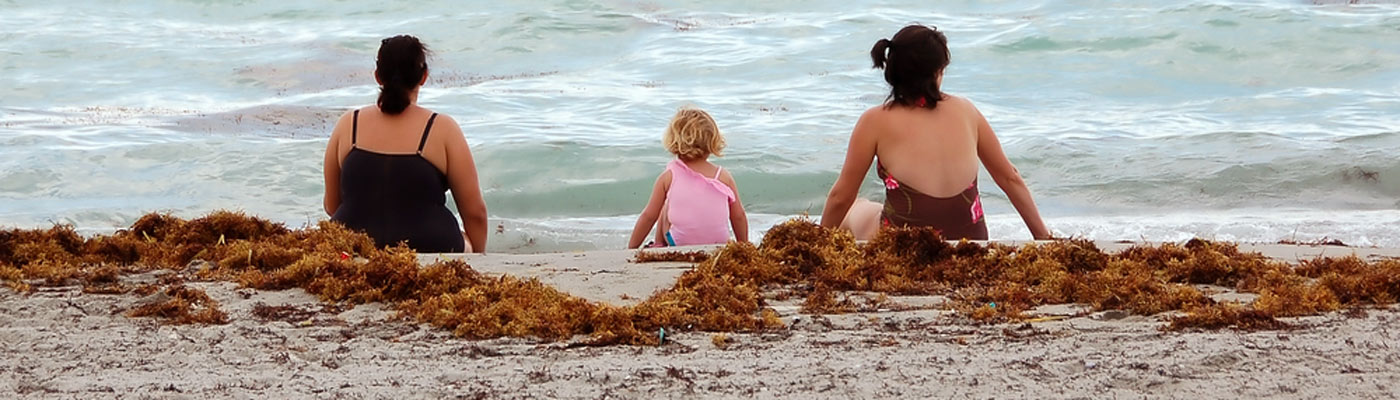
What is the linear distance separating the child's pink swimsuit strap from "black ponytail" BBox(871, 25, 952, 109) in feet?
3.44

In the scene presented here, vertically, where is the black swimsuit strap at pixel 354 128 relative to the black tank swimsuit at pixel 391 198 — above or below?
above

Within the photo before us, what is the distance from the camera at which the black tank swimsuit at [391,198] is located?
5562mm

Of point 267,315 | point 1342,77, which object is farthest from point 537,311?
point 1342,77

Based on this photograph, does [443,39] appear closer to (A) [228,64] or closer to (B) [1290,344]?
(A) [228,64]

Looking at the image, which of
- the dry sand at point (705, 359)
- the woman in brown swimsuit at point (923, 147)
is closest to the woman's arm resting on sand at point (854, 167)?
the woman in brown swimsuit at point (923, 147)

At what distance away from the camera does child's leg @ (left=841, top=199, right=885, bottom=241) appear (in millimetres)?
6012

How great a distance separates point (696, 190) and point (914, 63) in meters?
1.31

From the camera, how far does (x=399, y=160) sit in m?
5.57

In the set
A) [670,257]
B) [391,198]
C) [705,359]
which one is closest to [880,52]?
[670,257]

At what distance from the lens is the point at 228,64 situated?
18.0 meters

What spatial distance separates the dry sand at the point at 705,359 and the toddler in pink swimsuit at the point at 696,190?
7.66ft

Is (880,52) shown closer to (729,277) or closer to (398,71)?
(729,277)

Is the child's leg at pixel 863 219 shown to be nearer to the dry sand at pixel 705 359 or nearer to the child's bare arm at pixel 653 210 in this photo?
the child's bare arm at pixel 653 210

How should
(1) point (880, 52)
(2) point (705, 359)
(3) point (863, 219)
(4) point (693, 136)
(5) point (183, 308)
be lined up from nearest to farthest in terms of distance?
(2) point (705, 359) → (5) point (183, 308) → (1) point (880, 52) → (3) point (863, 219) → (4) point (693, 136)
